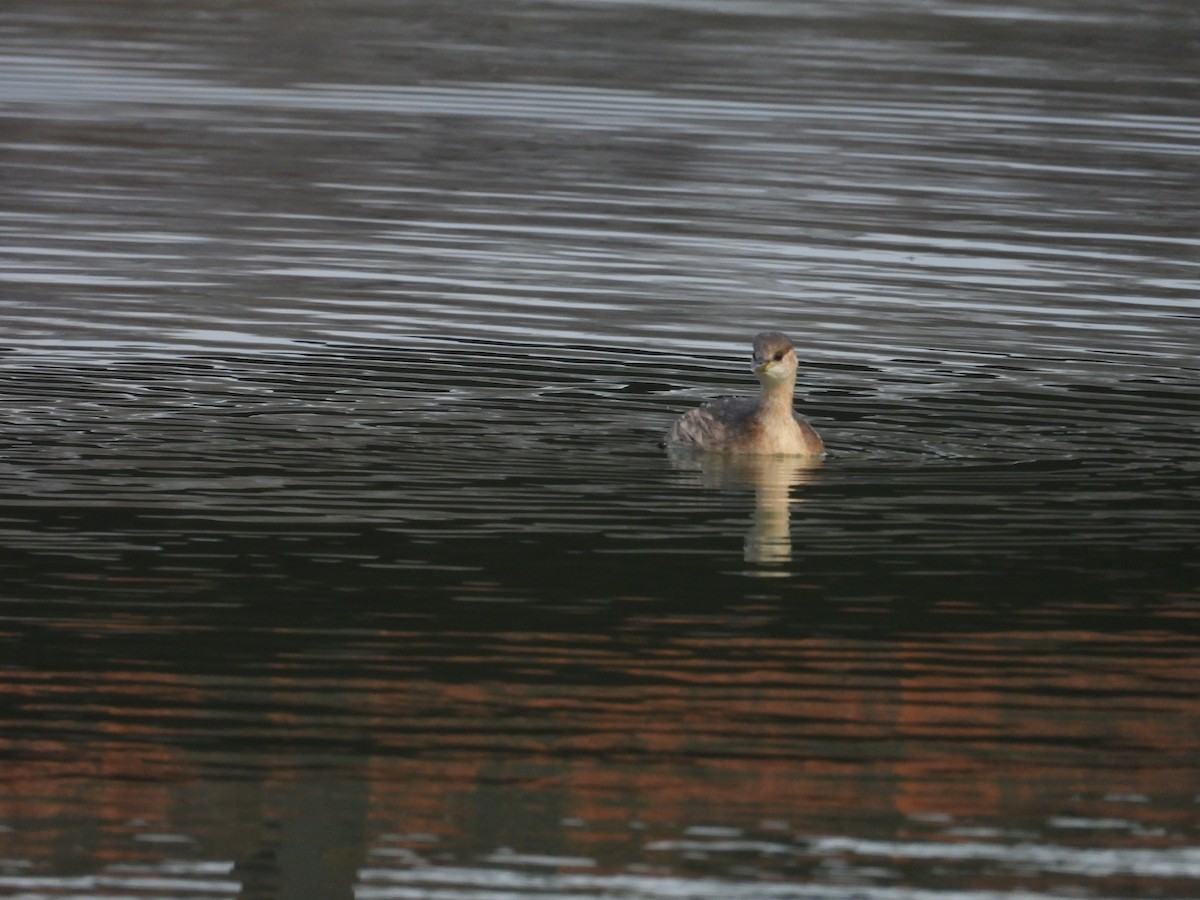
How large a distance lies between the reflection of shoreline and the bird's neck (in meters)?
0.25

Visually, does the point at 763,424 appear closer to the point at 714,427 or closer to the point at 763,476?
the point at 714,427

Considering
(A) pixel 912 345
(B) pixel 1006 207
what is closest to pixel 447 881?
(A) pixel 912 345

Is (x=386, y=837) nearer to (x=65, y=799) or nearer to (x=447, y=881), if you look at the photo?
(x=447, y=881)

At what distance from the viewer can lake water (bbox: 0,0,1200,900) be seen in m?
9.41

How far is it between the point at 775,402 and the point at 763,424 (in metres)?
0.14

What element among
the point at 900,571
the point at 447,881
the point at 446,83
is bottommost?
the point at 447,881

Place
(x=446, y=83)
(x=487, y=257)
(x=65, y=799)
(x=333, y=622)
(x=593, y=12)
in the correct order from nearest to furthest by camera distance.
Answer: (x=65, y=799)
(x=333, y=622)
(x=487, y=257)
(x=446, y=83)
(x=593, y=12)

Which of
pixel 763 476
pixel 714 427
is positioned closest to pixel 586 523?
pixel 763 476

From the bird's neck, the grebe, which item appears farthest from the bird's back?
the bird's neck

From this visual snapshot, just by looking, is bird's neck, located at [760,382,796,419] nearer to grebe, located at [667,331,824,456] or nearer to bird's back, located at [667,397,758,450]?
grebe, located at [667,331,824,456]

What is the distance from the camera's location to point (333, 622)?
11680 millimetres

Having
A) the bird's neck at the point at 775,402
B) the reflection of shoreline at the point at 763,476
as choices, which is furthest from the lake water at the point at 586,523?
the bird's neck at the point at 775,402

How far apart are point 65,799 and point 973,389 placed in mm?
9299

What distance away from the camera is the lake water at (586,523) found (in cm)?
941
